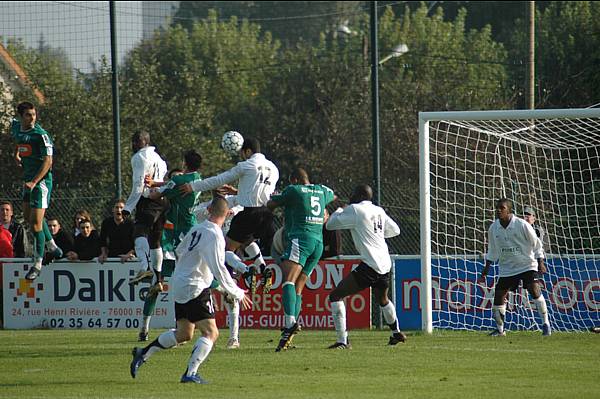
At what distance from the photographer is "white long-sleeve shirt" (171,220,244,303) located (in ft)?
38.2

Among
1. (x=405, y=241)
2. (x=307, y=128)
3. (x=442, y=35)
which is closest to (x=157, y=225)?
(x=405, y=241)

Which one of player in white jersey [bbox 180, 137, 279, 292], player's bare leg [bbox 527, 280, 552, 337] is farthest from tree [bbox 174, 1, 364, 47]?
player in white jersey [bbox 180, 137, 279, 292]

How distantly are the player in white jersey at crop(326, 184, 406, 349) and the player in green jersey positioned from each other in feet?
6.38

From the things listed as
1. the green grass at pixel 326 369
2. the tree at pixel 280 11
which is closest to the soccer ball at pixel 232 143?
the green grass at pixel 326 369

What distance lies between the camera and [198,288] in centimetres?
1185

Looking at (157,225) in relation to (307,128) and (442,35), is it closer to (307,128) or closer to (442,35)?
(307,128)

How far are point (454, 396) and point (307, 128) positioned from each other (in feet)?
127

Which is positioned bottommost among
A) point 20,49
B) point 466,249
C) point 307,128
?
point 466,249

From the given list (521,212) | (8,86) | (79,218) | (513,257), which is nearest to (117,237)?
(79,218)

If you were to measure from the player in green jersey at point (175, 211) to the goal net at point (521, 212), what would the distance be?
3.97 meters

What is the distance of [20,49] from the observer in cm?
4922

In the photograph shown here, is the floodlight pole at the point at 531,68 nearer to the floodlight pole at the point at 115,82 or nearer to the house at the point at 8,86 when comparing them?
the floodlight pole at the point at 115,82

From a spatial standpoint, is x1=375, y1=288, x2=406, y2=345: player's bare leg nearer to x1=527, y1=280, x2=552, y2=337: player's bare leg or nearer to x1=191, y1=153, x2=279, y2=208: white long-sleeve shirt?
x1=191, y1=153, x2=279, y2=208: white long-sleeve shirt

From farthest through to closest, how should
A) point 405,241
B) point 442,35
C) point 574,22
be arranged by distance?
point 442,35, point 574,22, point 405,241
